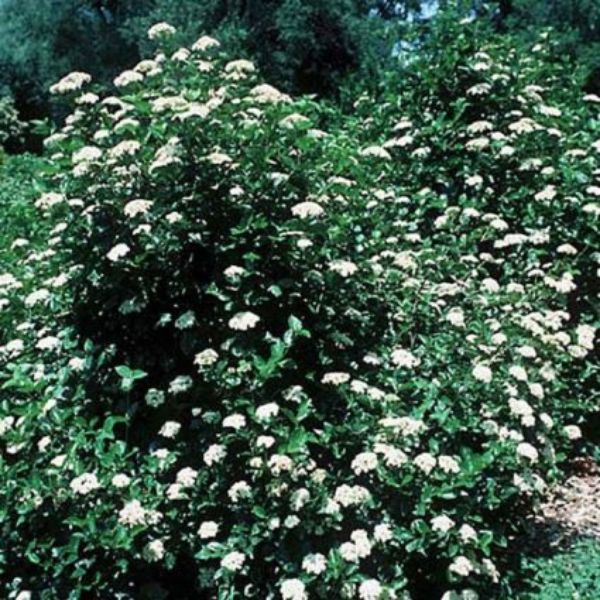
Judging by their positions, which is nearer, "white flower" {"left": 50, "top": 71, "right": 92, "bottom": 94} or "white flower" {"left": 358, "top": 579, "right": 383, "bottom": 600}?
"white flower" {"left": 358, "top": 579, "right": 383, "bottom": 600}

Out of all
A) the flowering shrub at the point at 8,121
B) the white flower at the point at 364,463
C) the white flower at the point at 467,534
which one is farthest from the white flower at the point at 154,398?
the flowering shrub at the point at 8,121

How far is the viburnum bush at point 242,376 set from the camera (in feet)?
8.77

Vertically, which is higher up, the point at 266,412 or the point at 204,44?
the point at 204,44

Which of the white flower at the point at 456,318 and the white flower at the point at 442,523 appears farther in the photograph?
the white flower at the point at 456,318

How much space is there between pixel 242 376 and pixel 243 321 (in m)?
0.17

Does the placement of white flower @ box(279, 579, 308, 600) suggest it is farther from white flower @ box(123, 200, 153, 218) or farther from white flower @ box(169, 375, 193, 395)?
white flower @ box(123, 200, 153, 218)

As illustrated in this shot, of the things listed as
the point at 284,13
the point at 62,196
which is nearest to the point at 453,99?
the point at 62,196

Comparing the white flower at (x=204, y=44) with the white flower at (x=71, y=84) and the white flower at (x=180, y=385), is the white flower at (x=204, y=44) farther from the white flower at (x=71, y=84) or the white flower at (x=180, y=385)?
the white flower at (x=180, y=385)

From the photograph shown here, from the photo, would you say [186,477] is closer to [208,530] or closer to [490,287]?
[208,530]

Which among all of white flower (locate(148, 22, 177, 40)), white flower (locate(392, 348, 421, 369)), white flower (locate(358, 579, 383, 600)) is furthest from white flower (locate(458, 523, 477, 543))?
white flower (locate(148, 22, 177, 40))

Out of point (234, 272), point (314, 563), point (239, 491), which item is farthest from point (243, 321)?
point (314, 563)

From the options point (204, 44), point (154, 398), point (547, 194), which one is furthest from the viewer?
point (547, 194)

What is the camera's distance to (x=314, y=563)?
2.52 m

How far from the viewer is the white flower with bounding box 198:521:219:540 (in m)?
2.62
